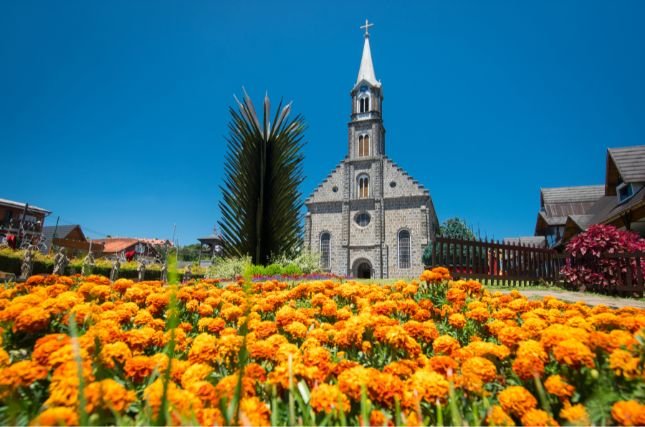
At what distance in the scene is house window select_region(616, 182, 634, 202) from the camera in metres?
14.0

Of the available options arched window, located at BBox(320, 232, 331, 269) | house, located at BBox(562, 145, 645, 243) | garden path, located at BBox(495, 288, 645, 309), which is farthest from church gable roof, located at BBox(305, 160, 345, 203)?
garden path, located at BBox(495, 288, 645, 309)

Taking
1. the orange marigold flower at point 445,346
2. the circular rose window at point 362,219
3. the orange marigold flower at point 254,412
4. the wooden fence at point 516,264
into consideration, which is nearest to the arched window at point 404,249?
the circular rose window at point 362,219

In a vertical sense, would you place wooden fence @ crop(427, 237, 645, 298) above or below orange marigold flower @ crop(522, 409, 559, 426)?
above

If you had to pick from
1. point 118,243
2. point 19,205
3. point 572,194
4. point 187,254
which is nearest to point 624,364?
point 187,254

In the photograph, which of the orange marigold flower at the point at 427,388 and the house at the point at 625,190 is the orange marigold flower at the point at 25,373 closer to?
the orange marigold flower at the point at 427,388

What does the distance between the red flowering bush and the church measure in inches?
696

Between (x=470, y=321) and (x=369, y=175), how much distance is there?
29095 millimetres

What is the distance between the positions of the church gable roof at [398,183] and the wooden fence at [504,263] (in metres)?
17.1

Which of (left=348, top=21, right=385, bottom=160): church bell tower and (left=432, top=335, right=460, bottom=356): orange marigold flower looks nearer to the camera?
(left=432, top=335, right=460, bottom=356): orange marigold flower

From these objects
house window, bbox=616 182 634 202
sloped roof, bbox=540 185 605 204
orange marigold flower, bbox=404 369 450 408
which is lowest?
orange marigold flower, bbox=404 369 450 408

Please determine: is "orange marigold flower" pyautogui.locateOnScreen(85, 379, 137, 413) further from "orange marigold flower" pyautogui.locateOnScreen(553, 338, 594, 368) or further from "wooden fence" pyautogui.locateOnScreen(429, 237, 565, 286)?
"wooden fence" pyautogui.locateOnScreen(429, 237, 565, 286)

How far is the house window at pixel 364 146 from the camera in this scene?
32.2 meters

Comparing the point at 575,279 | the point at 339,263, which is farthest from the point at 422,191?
the point at 575,279

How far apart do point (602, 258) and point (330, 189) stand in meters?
24.1
